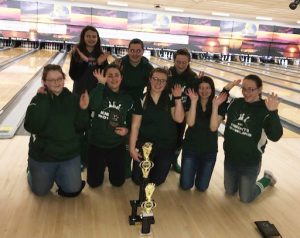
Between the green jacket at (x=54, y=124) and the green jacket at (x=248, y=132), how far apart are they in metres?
1.03

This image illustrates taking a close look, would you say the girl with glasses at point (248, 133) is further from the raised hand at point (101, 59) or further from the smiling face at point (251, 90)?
the raised hand at point (101, 59)

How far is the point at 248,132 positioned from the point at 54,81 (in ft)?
4.36

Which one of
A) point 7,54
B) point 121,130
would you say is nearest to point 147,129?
point 121,130

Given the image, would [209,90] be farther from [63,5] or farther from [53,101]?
[63,5]

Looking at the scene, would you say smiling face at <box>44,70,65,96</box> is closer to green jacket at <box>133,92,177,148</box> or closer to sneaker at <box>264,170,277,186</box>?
green jacket at <box>133,92,177,148</box>

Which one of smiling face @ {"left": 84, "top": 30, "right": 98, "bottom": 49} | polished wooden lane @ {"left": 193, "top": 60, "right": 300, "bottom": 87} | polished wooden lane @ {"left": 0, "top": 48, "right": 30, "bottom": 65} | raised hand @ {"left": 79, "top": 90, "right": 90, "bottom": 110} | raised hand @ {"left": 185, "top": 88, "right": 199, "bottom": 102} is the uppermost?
smiling face @ {"left": 84, "top": 30, "right": 98, "bottom": 49}

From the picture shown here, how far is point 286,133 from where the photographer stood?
4426 millimetres

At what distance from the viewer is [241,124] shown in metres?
2.46

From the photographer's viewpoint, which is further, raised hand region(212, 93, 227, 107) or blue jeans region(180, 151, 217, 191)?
blue jeans region(180, 151, 217, 191)

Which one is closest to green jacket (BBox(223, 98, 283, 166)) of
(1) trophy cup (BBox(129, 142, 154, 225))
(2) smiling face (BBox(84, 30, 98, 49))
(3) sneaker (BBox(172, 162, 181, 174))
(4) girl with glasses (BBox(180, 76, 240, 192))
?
(4) girl with glasses (BBox(180, 76, 240, 192))

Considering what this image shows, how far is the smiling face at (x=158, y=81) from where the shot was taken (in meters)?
2.41

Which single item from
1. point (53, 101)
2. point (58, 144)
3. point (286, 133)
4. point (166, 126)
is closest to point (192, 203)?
point (166, 126)

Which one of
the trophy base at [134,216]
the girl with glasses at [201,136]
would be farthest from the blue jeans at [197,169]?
the trophy base at [134,216]

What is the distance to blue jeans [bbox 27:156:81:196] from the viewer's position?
7.42 ft
